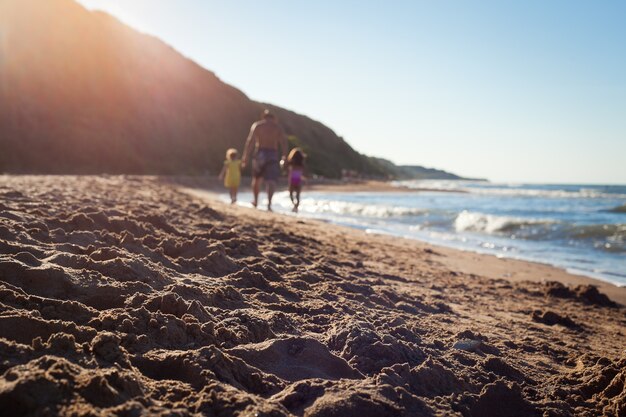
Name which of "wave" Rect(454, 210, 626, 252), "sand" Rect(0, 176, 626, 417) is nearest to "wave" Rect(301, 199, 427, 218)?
"wave" Rect(454, 210, 626, 252)

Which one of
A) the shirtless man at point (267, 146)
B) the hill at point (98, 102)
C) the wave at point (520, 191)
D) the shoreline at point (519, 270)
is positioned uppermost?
the hill at point (98, 102)

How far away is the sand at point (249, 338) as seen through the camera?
166 centimetres

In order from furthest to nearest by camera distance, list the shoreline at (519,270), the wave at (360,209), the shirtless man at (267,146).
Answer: the wave at (360,209), the shirtless man at (267,146), the shoreline at (519,270)

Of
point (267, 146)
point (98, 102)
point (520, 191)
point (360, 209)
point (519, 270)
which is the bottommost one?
point (519, 270)

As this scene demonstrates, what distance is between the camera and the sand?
1.66 metres

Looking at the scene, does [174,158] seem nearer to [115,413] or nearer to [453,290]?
[453,290]

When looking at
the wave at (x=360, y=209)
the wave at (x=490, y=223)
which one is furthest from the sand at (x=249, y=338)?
the wave at (x=360, y=209)

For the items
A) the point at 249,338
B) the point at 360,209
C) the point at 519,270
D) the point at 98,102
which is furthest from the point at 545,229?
the point at 98,102

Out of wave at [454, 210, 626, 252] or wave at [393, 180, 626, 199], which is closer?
wave at [454, 210, 626, 252]

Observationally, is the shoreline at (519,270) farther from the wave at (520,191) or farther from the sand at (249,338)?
the wave at (520,191)

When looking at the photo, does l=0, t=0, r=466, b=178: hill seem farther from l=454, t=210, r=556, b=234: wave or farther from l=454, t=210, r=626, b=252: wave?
l=454, t=210, r=626, b=252: wave

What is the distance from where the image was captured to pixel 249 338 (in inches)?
90.7

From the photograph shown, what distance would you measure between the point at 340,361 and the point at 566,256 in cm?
735

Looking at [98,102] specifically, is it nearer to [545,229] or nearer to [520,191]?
[545,229]
